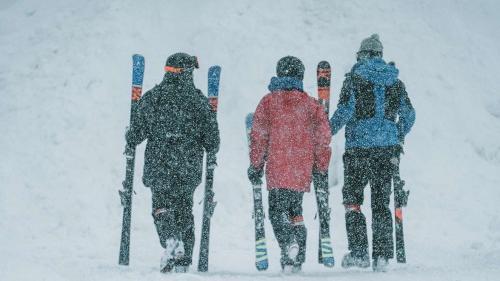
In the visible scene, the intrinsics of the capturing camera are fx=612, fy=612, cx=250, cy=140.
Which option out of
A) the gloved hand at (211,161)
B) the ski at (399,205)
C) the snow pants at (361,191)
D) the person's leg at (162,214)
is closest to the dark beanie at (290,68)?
the snow pants at (361,191)

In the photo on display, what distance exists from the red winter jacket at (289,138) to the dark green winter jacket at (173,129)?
591 millimetres

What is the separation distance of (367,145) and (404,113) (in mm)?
794

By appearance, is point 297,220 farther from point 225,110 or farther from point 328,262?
point 225,110

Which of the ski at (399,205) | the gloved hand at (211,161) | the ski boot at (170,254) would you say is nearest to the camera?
the ski boot at (170,254)

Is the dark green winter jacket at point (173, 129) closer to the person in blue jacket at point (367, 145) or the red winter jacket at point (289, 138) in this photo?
the red winter jacket at point (289, 138)

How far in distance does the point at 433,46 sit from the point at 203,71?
582 cm

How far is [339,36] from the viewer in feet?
50.3

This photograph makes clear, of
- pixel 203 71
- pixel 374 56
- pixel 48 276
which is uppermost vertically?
pixel 203 71

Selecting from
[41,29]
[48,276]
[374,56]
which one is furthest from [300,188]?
[41,29]

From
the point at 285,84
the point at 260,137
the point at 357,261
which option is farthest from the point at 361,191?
the point at 285,84

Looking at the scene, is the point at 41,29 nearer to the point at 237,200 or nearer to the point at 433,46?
the point at 237,200

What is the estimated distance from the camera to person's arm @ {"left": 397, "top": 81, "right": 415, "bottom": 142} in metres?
7.46

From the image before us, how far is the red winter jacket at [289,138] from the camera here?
21.5 feet

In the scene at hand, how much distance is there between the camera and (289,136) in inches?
261
